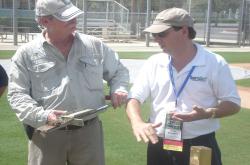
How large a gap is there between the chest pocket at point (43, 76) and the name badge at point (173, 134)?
911 mm

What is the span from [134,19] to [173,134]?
3259cm

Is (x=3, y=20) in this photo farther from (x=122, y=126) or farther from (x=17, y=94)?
(x=17, y=94)

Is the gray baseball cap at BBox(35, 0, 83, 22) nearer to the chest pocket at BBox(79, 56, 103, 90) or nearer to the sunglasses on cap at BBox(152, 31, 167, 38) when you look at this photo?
the chest pocket at BBox(79, 56, 103, 90)

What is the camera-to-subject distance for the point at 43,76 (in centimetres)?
388

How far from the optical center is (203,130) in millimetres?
3621

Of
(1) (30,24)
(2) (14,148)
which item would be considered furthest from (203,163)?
(1) (30,24)

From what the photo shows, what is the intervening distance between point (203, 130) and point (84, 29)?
997 inches

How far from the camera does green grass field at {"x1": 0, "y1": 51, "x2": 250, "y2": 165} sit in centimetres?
675

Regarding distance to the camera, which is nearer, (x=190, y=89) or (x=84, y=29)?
(x=190, y=89)

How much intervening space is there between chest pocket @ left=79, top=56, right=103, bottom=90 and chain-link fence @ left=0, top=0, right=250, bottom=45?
2851cm

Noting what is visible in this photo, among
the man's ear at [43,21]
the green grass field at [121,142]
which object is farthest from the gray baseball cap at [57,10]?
the green grass field at [121,142]

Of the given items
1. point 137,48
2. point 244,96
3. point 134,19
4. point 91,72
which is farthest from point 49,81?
point 134,19

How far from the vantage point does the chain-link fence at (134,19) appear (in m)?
33.5

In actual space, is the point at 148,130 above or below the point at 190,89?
below
